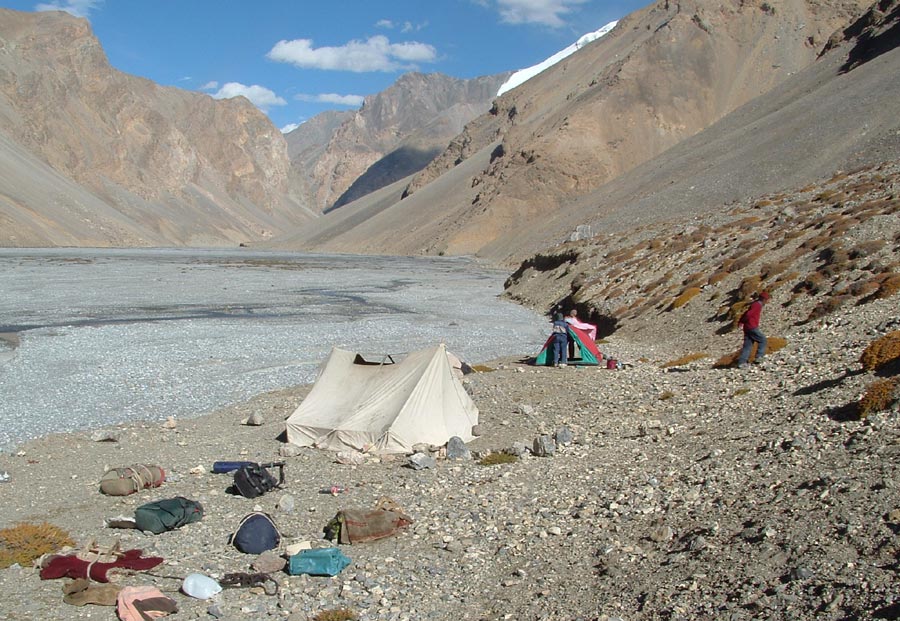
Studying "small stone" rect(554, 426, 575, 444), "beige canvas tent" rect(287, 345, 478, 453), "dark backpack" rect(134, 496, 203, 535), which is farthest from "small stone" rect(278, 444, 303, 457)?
"small stone" rect(554, 426, 575, 444)

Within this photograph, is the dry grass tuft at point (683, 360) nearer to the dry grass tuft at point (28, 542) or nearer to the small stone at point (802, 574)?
the small stone at point (802, 574)

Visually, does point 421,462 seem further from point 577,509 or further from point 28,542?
point 28,542

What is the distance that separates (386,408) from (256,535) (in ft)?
17.8

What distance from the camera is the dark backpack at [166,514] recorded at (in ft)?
35.0

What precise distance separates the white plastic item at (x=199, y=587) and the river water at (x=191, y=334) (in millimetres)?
8658

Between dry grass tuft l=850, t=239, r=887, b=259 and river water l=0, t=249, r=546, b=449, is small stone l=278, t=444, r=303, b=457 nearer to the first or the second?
river water l=0, t=249, r=546, b=449

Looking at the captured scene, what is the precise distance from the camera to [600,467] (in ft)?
40.7

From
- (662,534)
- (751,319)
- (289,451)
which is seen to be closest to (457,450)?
(289,451)

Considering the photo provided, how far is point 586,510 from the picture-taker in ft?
34.6

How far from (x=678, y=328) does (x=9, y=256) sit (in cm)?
8169

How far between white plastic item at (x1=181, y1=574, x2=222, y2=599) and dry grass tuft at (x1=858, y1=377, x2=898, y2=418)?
29.0 ft

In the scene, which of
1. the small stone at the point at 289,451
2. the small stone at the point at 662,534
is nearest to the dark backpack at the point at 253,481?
the small stone at the point at 289,451

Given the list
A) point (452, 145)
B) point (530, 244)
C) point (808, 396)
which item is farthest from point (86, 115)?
point (808, 396)

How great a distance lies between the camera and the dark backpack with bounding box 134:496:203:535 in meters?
10.7
